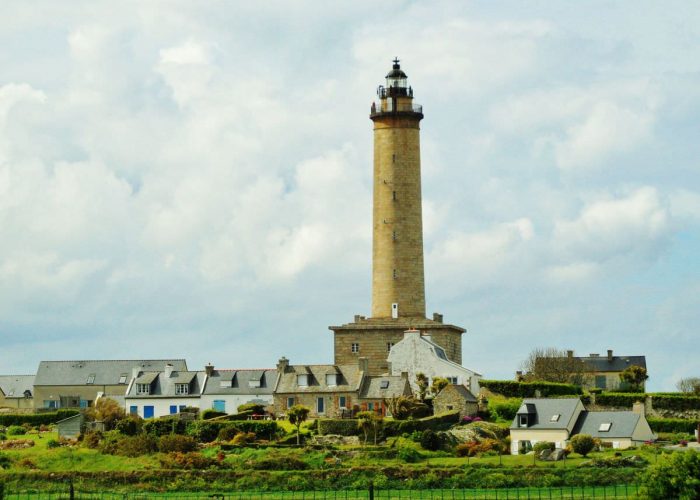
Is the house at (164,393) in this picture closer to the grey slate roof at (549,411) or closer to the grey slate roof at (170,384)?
the grey slate roof at (170,384)

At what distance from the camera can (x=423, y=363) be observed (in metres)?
75.1

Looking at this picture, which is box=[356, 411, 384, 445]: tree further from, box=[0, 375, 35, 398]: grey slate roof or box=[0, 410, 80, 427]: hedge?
box=[0, 375, 35, 398]: grey slate roof

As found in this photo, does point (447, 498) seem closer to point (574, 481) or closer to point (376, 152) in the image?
point (574, 481)

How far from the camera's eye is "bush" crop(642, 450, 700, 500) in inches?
1804

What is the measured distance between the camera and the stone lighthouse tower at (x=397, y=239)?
78125 millimetres

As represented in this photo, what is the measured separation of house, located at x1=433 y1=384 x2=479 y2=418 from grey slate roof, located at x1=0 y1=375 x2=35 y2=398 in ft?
112

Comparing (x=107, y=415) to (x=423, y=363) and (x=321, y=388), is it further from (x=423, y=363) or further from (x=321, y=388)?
(x=423, y=363)

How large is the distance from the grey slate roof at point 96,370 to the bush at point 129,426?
19147 mm

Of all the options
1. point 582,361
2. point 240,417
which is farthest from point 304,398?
point 582,361

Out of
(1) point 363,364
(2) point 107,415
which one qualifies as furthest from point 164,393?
(1) point 363,364

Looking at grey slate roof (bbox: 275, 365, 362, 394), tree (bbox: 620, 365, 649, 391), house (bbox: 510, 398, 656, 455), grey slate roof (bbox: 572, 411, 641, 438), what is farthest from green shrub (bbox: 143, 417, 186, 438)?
tree (bbox: 620, 365, 649, 391)

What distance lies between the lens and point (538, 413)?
210 ft

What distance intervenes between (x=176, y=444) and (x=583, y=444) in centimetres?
1743

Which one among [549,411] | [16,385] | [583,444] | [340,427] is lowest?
[583,444]
